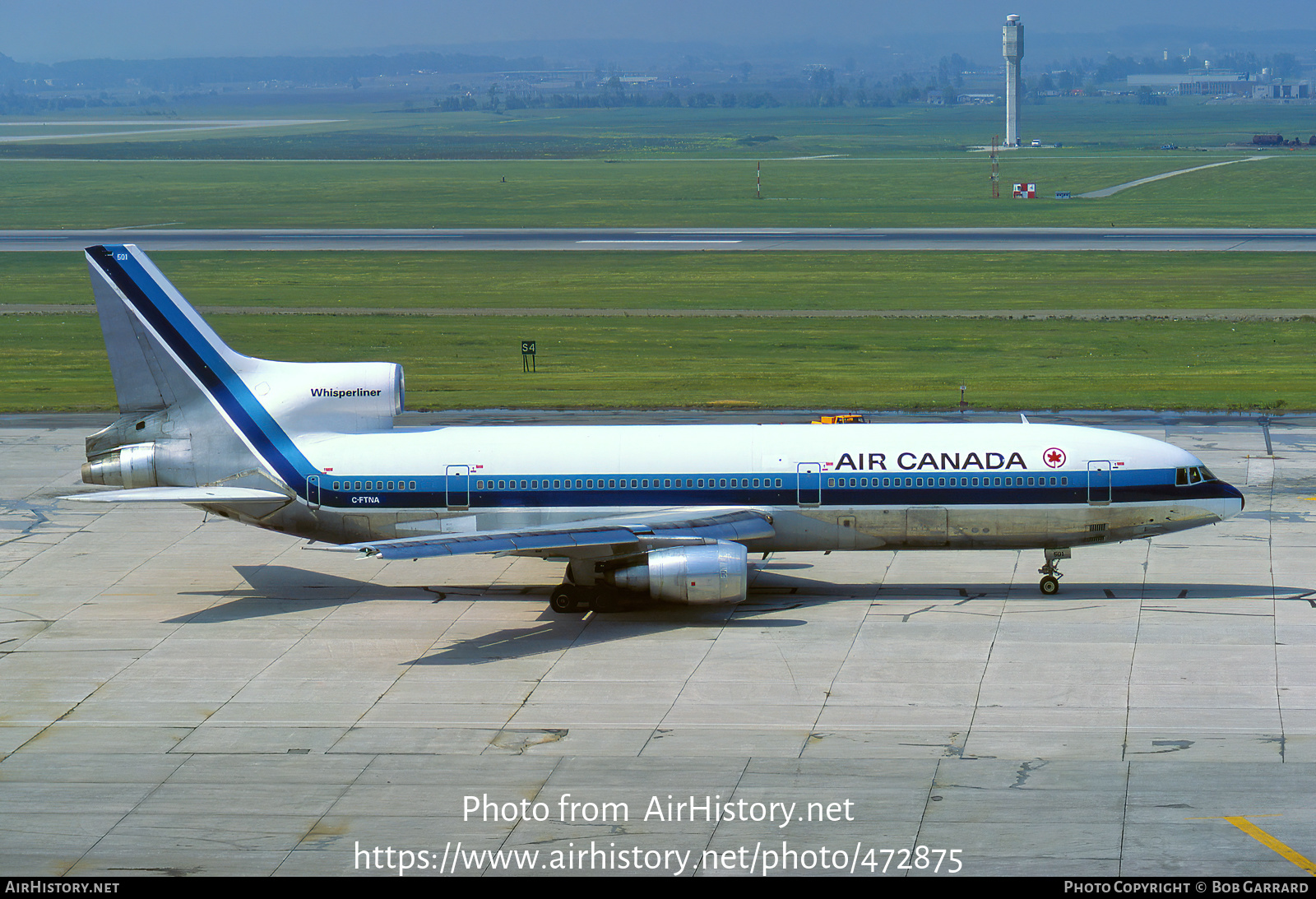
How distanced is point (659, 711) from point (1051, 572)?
50.5 ft

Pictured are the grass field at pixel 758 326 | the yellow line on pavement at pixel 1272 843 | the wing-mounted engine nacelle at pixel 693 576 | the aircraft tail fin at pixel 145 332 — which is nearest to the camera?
the yellow line on pavement at pixel 1272 843

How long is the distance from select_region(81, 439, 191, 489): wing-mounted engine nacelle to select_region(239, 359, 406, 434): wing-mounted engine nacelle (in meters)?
2.97

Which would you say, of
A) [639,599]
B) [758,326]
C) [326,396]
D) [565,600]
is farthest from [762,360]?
[565,600]

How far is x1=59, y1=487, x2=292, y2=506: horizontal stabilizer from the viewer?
40.3 m

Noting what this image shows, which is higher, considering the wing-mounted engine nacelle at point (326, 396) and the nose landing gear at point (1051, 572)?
the wing-mounted engine nacelle at point (326, 396)

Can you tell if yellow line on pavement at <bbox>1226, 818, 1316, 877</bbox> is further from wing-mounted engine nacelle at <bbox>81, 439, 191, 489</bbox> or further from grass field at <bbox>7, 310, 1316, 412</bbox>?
grass field at <bbox>7, 310, 1316, 412</bbox>

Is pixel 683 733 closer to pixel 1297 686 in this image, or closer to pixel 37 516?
pixel 1297 686

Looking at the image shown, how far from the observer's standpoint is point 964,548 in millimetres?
43344

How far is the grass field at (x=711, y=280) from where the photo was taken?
10600cm

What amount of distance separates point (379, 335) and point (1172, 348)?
49730 millimetres

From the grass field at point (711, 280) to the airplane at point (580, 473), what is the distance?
198 ft

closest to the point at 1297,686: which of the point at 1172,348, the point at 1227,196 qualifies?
the point at 1172,348

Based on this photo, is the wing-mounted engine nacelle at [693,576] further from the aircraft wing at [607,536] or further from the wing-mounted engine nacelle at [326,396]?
the wing-mounted engine nacelle at [326,396]

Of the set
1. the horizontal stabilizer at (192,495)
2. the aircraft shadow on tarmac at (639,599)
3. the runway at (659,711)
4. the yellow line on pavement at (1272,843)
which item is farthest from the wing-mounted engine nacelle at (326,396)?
the yellow line on pavement at (1272,843)
